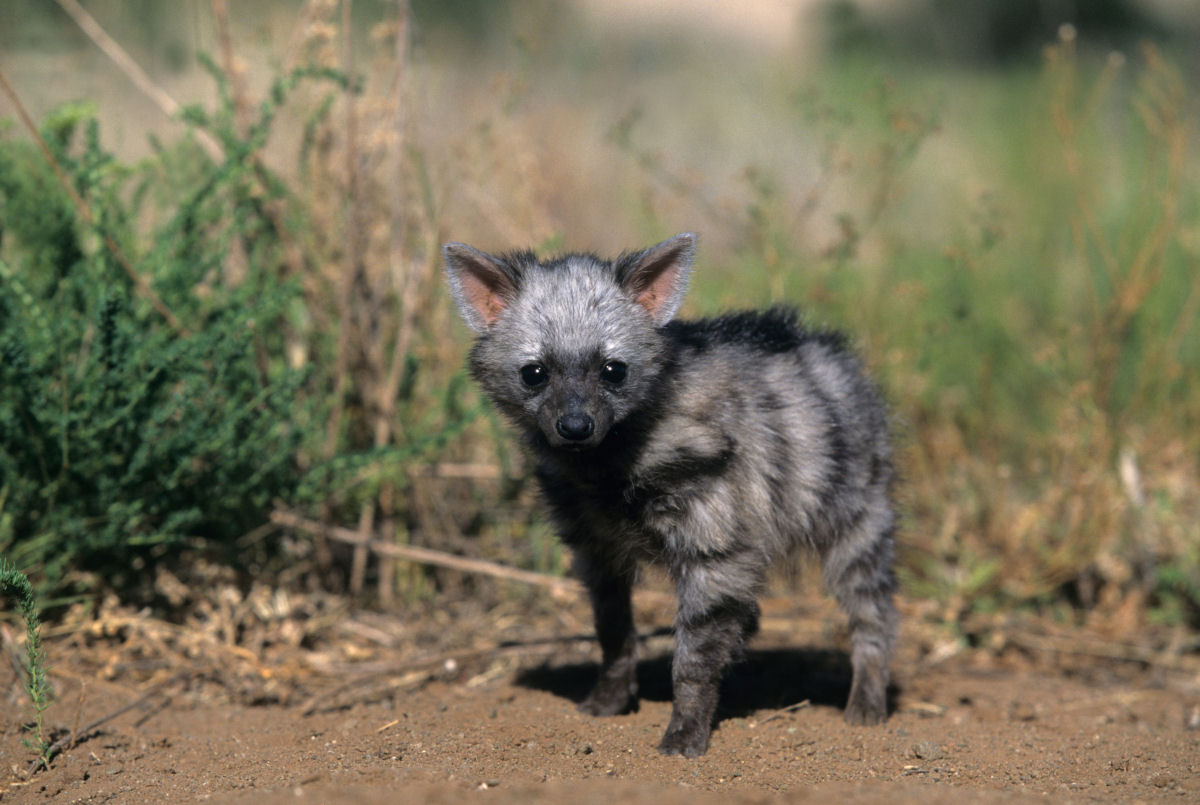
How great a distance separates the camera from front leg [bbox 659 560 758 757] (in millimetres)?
4047

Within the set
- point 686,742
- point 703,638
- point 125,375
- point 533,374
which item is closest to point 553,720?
point 686,742

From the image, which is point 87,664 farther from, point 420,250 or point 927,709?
point 927,709

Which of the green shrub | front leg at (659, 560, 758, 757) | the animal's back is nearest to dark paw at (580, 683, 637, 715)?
front leg at (659, 560, 758, 757)

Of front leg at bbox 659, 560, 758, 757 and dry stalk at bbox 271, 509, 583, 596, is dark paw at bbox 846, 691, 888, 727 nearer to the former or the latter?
front leg at bbox 659, 560, 758, 757

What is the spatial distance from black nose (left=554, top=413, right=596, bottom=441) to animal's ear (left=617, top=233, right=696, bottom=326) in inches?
26.0

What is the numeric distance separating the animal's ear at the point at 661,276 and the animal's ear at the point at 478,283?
46cm

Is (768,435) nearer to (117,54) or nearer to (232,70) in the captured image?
(232,70)

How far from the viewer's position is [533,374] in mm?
4031

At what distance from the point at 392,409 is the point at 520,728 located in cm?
211

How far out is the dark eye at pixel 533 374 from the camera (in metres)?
4.02

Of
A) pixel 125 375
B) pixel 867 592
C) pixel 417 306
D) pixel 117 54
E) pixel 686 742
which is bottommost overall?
pixel 686 742

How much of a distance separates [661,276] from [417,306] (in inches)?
85.1

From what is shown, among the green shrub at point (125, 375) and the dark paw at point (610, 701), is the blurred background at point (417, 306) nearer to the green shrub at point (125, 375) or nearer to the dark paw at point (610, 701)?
the green shrub at point (125, 375)

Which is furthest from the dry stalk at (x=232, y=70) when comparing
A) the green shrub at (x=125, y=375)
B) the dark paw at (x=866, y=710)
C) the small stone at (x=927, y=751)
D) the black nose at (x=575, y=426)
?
the small stone at (x=927, y=751)
